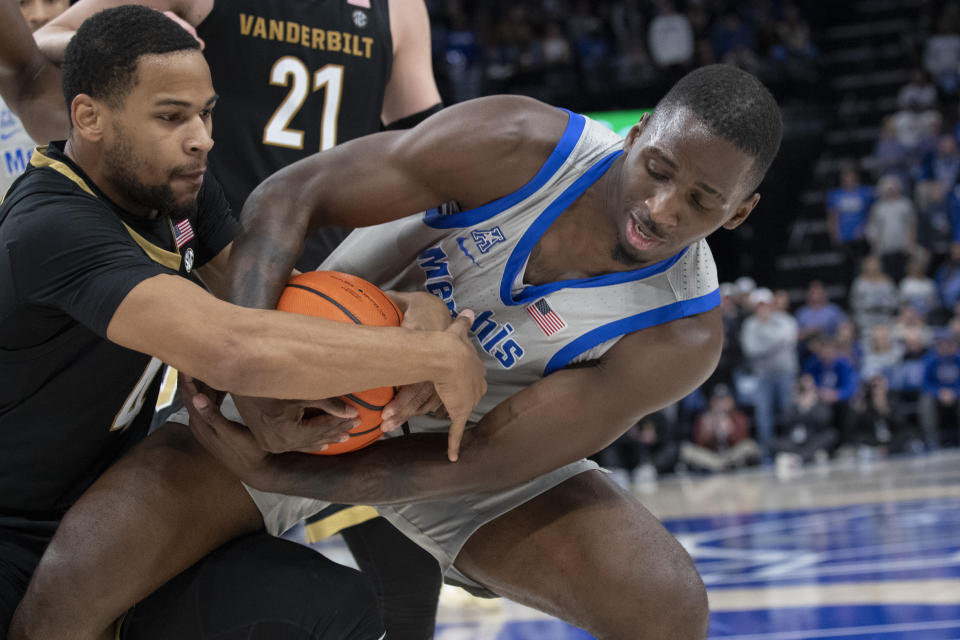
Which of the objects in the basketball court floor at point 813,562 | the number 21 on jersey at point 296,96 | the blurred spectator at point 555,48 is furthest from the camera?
the blurred spectator at point 555,48

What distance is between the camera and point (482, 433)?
9.39 ft

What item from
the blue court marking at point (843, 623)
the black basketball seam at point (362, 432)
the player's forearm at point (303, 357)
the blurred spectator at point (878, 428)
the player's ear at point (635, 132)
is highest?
the player's ear at point (635, 132)

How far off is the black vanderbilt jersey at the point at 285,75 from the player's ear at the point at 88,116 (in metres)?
0.98

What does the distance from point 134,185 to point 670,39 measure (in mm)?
16975

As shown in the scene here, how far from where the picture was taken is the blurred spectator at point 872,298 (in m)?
14.4

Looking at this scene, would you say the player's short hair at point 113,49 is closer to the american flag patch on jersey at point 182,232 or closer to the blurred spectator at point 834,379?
the american flag patch on jersey at point 182,232

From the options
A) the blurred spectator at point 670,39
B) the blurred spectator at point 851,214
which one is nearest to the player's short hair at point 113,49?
the blurred spectator at point 851,214

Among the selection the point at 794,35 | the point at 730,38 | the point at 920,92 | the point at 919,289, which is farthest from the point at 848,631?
the point at 794,35

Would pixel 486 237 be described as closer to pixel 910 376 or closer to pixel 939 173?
pixel 910 376

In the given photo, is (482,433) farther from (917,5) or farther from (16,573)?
(917,5)

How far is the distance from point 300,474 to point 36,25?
2191 millimetres

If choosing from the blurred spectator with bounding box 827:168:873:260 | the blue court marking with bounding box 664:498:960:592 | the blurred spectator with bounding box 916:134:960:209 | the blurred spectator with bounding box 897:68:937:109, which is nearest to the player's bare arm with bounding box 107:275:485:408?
the blue court marking with bounding box 664:498:960:592

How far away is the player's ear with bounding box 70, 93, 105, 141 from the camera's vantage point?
2523mm

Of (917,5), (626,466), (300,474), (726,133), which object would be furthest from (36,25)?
(917,5)
